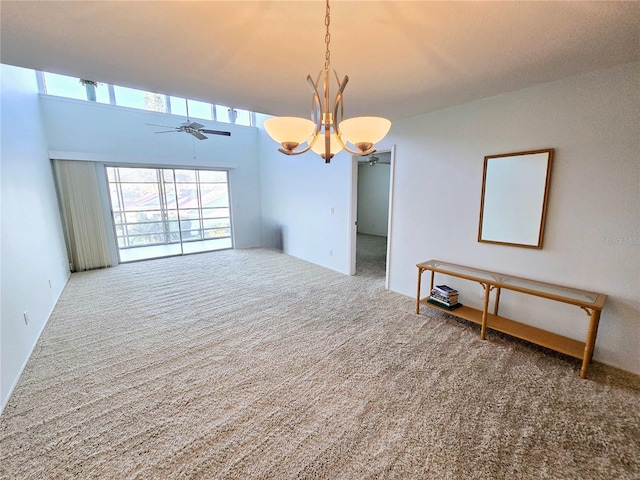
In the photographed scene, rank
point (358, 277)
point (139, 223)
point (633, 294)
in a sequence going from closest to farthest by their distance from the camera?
point (633, 294), point (358, 277), point (139, 223)

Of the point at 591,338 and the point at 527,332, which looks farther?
the point at 527,332

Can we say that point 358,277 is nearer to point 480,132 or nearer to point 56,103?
point 480,132

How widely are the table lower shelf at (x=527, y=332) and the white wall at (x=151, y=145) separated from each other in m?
5.40

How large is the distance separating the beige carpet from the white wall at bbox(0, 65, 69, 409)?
22cm

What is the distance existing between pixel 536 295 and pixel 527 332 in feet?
1.43

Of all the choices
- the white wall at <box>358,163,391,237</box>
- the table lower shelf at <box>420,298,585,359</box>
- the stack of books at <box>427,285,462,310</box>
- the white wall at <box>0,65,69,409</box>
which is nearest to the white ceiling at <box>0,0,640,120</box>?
the white wall at <box>0,65,69,409</box>

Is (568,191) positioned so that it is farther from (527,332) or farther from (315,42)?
(315,42)

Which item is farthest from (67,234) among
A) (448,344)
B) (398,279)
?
(448,344)

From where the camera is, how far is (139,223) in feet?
22.6

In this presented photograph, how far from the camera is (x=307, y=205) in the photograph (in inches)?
218

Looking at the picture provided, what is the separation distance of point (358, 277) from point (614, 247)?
302 centimetres

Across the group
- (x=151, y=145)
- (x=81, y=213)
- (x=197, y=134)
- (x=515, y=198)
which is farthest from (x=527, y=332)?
(x=81, y=213)

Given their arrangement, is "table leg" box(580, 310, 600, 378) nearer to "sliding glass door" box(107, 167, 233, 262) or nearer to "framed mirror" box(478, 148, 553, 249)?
"framed mirror" box(478, 148, 553, 249)

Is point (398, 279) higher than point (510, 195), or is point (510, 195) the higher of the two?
point (510, 195)
